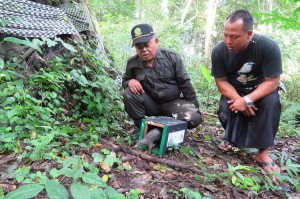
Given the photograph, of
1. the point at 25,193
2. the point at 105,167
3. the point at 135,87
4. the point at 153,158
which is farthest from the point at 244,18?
the point at 25,193

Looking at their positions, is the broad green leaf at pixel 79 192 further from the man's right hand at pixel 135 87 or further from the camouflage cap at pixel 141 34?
the camouflage cap at pixel 141 34

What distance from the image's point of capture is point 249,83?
9.47ft

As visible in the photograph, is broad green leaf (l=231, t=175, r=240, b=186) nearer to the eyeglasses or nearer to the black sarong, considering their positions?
the black sarong

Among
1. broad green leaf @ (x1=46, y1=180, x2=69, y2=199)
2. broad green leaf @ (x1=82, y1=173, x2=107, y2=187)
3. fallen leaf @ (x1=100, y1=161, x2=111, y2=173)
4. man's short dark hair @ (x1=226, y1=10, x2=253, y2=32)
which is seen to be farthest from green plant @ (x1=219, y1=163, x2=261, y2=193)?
broad green leaf @ (x1=46, y1=180, x2=69, y2=199)

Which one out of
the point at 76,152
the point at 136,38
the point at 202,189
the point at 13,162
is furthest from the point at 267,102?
the point at 13,162

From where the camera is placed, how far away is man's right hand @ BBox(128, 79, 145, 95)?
3.05 metres

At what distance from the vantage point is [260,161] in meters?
2.72

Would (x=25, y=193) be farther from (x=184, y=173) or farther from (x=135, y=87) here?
(x=135, y=87)

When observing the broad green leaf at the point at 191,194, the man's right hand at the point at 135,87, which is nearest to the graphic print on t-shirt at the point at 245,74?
the man's right hand at the point at 135,87

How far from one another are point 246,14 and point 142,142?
5.03 feet

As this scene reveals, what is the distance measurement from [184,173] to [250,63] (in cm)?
131

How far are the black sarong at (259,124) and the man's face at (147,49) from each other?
0.98 m

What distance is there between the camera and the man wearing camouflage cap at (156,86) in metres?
3.07

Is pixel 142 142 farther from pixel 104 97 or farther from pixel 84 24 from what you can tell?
pixel 84 24
